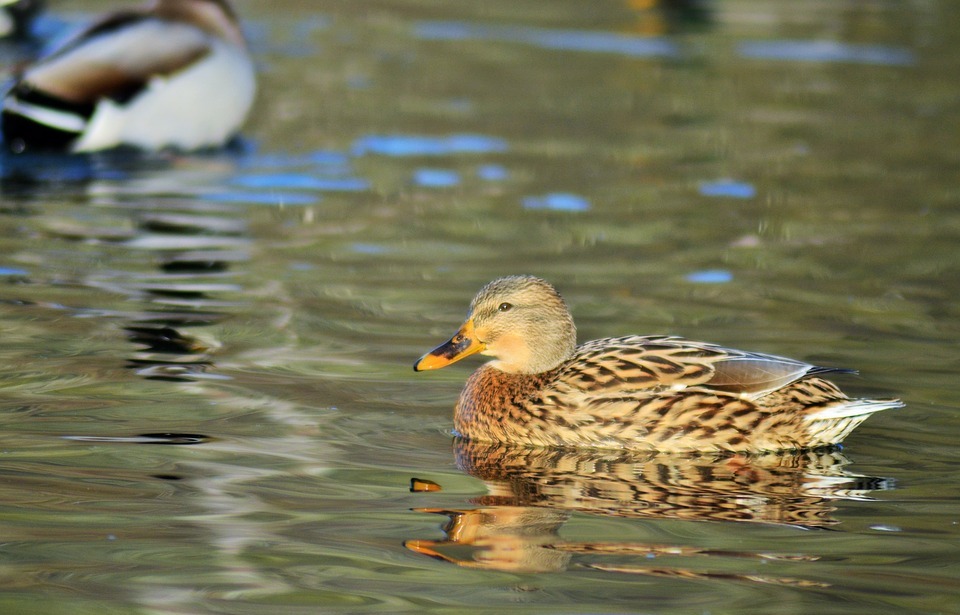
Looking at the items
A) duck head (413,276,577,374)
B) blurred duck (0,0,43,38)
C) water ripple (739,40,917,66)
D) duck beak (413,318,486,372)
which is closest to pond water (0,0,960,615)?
duck beak (413,318,486,372)

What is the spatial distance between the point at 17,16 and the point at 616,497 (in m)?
14.2

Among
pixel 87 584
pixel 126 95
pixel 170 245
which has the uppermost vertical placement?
pixel 126 95

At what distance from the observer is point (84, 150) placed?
525 inches

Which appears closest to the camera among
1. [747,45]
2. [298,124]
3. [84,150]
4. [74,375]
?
[74,375]

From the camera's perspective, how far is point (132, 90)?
13.4 meters

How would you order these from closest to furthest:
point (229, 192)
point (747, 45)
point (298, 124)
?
point (229, 192), point (298, 124), point (747, 45)

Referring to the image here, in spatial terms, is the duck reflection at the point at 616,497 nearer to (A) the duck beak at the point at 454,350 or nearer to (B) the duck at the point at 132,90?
(A) the duck beak at the point at 454,350

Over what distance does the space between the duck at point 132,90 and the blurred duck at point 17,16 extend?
4.59 meters

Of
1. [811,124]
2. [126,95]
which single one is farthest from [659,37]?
[126,95]

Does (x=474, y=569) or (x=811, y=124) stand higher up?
(x=811, y=124)

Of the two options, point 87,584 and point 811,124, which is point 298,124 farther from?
point 87,584

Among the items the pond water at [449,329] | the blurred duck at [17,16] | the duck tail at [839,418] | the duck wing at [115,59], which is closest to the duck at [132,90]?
the duck wing at [115,59]

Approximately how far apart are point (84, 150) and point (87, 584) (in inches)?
342

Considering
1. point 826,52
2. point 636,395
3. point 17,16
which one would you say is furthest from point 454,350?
point 826,52
